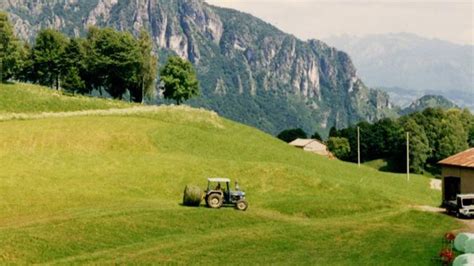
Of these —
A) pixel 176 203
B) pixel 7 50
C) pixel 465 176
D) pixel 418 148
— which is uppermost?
pixel 7 50

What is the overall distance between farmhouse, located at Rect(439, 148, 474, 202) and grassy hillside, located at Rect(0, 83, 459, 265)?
358 centimetres

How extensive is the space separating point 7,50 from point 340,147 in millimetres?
91529

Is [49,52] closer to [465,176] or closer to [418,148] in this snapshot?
[418,148]

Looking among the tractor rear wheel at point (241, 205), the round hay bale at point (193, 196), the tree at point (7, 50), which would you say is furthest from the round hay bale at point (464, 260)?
the tree at point (7, 50)

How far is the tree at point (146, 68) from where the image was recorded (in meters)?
123

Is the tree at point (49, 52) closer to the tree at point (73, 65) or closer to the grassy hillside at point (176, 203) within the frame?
the tree at point (73, 65)

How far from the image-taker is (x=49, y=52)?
120312 millimetres

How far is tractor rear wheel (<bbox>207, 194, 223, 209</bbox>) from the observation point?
48.1 metres

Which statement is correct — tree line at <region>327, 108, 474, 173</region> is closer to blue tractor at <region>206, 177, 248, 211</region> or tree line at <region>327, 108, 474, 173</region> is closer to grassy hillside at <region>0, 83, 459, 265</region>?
grassy hillside at <region>0, 83, 459, 265</region>

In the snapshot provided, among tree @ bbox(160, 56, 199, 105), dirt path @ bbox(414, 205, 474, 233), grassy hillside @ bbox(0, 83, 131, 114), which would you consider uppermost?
tree @ bbox(160, 56, 199, 105)

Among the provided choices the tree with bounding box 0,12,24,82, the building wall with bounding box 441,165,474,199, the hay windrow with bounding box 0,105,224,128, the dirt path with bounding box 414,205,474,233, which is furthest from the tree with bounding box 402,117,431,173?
the dirt path with bounding box 414,205,474,233

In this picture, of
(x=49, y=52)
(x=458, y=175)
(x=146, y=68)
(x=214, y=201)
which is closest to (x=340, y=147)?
(x=146, y=68)

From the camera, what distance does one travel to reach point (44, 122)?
7825 cm

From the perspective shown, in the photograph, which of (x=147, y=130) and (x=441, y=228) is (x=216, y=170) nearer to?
(x=147, y=130)
